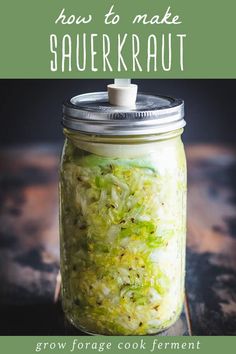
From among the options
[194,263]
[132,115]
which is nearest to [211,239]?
[194,263]

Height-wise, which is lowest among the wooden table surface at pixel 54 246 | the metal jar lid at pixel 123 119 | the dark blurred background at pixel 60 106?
the wooden table surface at pixel 54 246

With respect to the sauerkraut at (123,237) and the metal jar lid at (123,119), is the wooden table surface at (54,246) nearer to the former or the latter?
the sauerkraut at (123,237)

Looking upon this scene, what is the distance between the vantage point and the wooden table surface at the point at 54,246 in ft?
3.32

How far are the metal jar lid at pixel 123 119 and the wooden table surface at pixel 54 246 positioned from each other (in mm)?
360

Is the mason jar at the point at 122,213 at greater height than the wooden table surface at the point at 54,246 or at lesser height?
greater

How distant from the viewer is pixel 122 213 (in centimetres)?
87

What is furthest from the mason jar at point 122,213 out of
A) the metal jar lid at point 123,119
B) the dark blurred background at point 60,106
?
the dark blurred background at point 60,106

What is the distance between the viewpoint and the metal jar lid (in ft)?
2.77

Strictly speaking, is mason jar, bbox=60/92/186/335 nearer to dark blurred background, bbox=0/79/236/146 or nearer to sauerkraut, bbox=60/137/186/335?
sauerkraut, bbox=60/137/186/335

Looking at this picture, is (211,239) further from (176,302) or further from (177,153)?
(177,153)

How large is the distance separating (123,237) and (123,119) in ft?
0.60

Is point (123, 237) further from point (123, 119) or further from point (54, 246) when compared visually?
point (54, 246)

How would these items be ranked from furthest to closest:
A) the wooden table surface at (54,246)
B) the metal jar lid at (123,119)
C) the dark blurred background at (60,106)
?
1. the dark blurred background at (60,106)
2. the wooden table surface at (54,246)
3. the metal jar lid at (123,119)

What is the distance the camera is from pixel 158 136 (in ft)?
2.85
